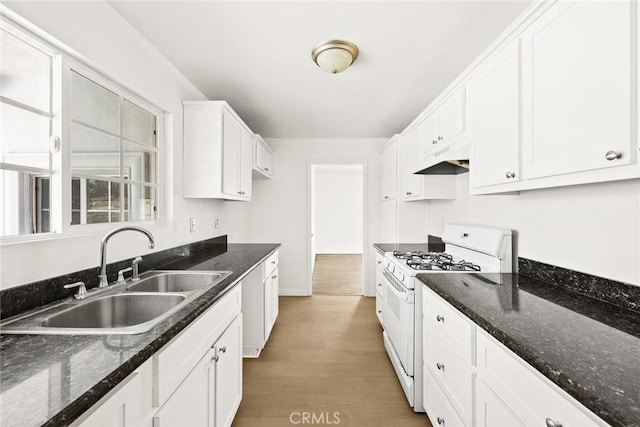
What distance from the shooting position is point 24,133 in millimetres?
1185

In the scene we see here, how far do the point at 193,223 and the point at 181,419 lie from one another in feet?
5.64

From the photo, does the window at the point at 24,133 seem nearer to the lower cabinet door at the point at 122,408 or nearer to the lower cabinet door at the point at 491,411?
the lower cabinet door at the point at 122,408

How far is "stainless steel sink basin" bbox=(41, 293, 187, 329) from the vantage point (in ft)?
4.14

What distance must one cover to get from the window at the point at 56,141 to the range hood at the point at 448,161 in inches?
84.0

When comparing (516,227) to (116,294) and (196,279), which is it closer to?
(196,279)

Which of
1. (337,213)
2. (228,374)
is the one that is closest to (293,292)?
(228,374)

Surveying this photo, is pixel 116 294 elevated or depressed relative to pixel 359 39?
depressed

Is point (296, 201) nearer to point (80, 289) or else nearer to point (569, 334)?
point (80, 289)

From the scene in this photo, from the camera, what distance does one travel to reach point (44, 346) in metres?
0.82

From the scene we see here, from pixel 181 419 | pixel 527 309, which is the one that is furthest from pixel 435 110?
pixel 181 419

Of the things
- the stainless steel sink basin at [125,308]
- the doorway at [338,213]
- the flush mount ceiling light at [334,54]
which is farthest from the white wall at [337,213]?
the stainless steel sink basin at [125,308]

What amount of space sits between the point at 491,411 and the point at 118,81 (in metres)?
2.41

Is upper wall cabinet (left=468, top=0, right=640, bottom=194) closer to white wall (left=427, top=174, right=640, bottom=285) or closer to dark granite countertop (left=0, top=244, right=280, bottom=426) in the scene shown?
white wall (left=427, top=174, right=640, bottom=285)

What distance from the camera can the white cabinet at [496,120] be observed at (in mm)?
1320
